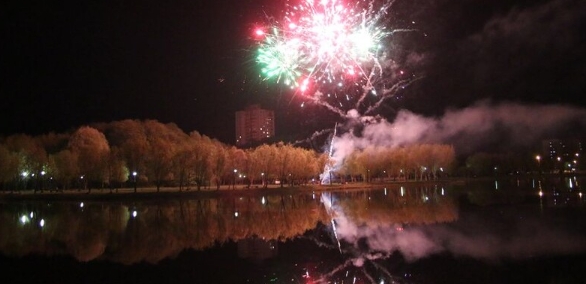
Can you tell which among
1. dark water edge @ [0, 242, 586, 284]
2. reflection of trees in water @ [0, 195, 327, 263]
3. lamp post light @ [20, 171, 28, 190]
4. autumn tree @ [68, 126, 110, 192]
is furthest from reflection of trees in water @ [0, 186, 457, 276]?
lamp post light @ [20, 171, 28, 190]

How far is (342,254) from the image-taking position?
14953 millimetres

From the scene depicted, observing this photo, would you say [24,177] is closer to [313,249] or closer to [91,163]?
[91,163]

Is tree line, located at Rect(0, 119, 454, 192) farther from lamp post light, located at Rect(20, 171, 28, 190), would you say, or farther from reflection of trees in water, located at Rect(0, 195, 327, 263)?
reflection of trees in water, located at Rect(0, 195, 327, 263)

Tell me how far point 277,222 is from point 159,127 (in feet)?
206

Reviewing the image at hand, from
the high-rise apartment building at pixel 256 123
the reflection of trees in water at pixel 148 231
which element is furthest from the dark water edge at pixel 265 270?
the high-rise apartment building at pixel 256 123

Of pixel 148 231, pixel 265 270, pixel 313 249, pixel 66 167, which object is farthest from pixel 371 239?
pixel 66 167

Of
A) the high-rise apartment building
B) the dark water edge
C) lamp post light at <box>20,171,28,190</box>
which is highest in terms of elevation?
the high-rise apartment building

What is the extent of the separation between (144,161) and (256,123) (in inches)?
2782

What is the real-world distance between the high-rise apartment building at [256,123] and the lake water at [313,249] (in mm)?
99405

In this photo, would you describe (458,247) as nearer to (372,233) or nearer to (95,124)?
(372,233)

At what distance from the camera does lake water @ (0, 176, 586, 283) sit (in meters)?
12.1

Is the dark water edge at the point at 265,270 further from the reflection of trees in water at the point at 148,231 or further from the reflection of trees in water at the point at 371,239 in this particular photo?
the reflection of trees in water at the point at 148,231

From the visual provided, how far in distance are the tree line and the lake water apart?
1197 inches

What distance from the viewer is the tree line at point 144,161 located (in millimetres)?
55906
